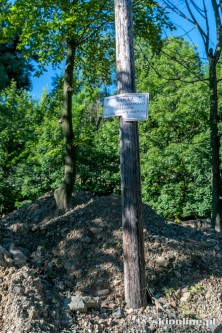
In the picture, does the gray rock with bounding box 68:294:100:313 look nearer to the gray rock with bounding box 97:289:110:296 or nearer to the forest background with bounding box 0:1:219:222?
the gray rock with bounding box 97:289:110:296

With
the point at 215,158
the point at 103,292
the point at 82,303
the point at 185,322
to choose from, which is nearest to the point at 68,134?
the point at 215,158

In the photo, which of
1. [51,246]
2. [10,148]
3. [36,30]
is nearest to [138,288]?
[51,246]

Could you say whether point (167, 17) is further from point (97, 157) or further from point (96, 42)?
point (97, 157)

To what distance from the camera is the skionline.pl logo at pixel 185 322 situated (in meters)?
4.25

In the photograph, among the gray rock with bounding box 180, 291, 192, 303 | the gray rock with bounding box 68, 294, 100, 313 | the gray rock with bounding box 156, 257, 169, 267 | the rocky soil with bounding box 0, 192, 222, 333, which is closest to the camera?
the rocky soil with bounding box 0, 192, 222, 333

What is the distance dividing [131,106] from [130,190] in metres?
0.85

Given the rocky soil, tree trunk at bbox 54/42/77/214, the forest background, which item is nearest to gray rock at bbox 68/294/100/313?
the rocky soil

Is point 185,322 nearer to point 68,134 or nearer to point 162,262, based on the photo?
point 162,262

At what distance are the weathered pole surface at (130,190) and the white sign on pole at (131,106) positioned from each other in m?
0.08

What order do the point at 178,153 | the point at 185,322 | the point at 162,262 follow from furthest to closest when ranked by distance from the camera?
the point at 178,153
the point at 162,262
the point at 185,322

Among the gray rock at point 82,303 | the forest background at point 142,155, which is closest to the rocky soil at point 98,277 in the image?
the gray rock at point 82,303

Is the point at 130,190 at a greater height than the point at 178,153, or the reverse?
the point at 178,153

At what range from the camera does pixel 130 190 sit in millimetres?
4531

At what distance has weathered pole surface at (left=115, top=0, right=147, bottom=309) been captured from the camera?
14.8ft
